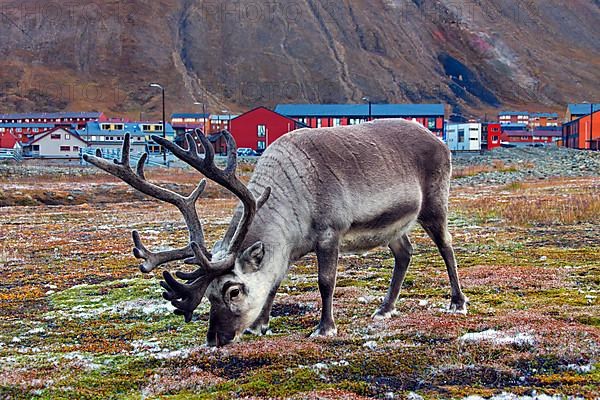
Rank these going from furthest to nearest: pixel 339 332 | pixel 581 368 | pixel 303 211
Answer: pixel 339 332
pixel 303 211
pixel 581 368

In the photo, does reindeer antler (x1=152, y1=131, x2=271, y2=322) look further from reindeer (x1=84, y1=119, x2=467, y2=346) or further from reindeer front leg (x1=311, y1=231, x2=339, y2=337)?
reindeer front leg (x1=311, y1=231, x2=339, y2=337)

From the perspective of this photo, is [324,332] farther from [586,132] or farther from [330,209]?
[586,132]

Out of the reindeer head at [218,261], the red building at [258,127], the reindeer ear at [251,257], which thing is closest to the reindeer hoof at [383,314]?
the reindeer head at [218,261]

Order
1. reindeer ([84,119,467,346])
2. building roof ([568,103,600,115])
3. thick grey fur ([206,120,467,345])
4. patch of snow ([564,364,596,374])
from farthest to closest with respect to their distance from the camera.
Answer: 1. building roof ([568,103,600,115])
2. thick grey fur ([206,120,467,345])
3. reindeer ([84,119,467,346])
4. patch of snow ([564,364,596,374])

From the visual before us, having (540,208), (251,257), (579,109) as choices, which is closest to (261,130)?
(579,109)

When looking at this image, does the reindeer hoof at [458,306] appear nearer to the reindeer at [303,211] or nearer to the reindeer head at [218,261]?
the reindeer at [303,211]

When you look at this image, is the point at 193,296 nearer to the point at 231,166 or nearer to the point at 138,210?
the point at 231,166

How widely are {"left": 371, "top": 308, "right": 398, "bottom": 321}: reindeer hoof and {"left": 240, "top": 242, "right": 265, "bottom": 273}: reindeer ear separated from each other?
2.69 metres

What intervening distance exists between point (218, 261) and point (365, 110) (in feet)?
490

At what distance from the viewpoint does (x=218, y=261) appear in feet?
30.3

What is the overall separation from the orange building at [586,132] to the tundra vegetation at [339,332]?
373 feet

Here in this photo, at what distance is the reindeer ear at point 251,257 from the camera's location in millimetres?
9453

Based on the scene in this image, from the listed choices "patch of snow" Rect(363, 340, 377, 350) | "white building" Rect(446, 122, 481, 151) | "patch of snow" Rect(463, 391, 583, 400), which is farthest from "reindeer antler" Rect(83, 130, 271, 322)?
"white building" Rect(446, 122, 481, 151)

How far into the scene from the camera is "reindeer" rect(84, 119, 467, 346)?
936 cm
